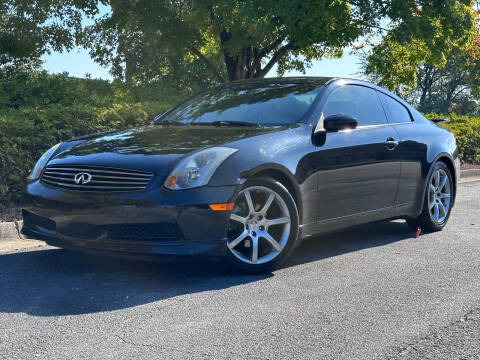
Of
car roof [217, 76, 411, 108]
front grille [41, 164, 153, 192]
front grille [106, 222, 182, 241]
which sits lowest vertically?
front grille [106, 222, 182, 241]

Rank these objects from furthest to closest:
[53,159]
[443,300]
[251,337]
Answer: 1. [53,159]
2. [443,300]
3. [251,337]

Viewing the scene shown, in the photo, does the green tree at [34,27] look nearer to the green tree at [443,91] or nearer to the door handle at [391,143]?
the door handle at [391,143]

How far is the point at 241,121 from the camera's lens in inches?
239

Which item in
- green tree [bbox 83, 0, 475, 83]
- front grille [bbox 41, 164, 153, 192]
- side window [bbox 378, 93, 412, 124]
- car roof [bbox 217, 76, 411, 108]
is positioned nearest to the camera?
front grille [bbox 41, 164, 153, 192]

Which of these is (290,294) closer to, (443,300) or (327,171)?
(443,300)

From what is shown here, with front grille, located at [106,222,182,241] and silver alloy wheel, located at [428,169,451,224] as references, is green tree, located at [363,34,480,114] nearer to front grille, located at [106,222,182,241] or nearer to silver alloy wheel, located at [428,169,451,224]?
silver alloy wheel, located at [428,169,451,224]

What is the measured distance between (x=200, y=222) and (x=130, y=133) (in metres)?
1.47

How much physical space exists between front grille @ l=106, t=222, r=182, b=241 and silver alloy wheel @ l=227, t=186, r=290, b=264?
0.45 m

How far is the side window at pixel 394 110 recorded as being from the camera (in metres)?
6.98

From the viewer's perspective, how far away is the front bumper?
192 inches

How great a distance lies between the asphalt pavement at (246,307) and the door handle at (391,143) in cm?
94

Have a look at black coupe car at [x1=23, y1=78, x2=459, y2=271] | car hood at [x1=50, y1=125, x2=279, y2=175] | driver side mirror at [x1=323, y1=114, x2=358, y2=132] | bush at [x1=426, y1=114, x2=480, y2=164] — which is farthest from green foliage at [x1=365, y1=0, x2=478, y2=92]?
car hood at [x1=50, y1=125, x2=279, y2=175]

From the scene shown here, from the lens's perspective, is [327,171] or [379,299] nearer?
[379,299]

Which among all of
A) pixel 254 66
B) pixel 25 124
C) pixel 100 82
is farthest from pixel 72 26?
pixel 25 124
